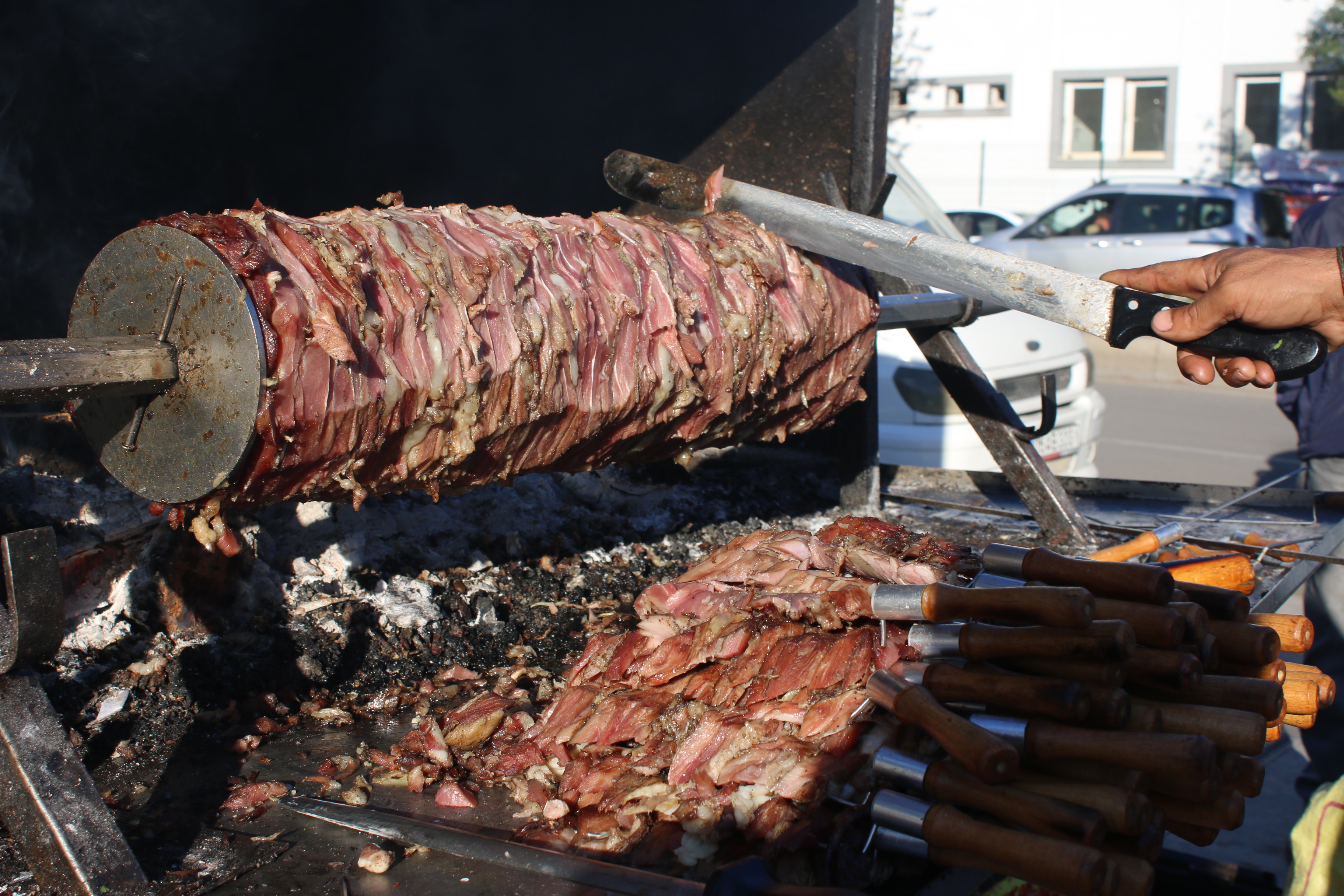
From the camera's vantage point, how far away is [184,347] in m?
1.92

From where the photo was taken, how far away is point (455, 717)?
2.60 m

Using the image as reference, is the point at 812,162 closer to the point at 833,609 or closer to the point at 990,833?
the point at 833,609

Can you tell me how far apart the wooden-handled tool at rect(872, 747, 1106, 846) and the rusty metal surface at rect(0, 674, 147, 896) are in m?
1.42

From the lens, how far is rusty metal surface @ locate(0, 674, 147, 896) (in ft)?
5.67

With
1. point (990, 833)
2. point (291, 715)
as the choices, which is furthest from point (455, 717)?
point (990, 833)

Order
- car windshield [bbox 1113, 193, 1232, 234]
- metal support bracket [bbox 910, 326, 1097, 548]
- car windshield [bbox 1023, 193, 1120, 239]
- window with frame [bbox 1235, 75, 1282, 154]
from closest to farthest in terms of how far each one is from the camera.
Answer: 1. metal support bracket [bbox 910, 326, 1097, 548]
2. car windshield [bbox 1113, 193, 1232, 234]
3. car windshield [bbox 1023, 193, 1120, 239]
4. window with frame [bbox 1235, 75, 1282, 154]

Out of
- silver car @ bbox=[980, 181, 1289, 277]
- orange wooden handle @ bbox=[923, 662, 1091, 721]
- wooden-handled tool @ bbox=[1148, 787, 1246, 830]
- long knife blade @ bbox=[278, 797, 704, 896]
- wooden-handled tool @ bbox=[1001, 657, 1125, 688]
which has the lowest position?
long knife blade @ bbox=[278, 797, 704, 896]

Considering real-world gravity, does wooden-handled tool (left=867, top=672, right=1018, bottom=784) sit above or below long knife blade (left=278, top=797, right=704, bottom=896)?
above

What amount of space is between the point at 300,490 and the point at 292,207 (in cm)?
241

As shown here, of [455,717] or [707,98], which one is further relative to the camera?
[707,98]

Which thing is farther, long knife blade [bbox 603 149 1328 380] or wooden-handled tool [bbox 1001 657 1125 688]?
long knife blade [bbox 603 149 1328 380]

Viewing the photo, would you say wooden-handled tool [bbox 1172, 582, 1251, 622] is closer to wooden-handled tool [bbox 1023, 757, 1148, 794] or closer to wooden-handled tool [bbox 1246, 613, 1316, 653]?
wooden-handled tool [bbox 1246, 613, 1316, 653]

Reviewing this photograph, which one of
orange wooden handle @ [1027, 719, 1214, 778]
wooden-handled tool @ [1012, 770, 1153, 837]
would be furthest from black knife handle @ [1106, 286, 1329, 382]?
wooden-handled tool @ [1012, 770, 1153, 837]

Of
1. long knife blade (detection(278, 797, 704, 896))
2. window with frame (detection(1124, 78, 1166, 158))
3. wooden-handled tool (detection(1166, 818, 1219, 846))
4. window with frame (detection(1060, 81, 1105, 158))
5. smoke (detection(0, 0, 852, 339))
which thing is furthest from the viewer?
window with frame (detection(1060, 81, 1105, 158))
